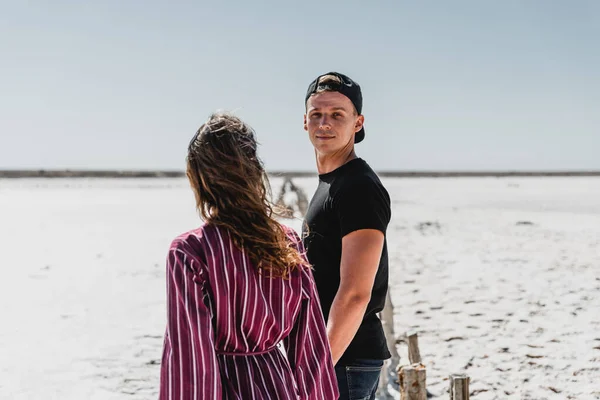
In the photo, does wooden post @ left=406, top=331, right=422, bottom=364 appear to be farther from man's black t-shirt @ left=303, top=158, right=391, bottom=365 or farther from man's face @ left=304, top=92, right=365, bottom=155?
man's face @ left=304, top=92, right=365, bottom=155

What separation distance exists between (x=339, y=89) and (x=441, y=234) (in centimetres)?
1492

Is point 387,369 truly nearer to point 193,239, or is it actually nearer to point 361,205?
point 361,205

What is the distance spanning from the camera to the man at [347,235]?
1884mm

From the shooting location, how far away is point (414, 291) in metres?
8.93

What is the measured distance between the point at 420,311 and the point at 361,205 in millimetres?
6171

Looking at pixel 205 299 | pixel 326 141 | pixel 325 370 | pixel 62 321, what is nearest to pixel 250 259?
pixel 205 299

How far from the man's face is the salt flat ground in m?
3.48

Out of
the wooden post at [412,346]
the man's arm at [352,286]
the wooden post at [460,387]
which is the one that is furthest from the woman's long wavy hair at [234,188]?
the wooden post at [412,346]

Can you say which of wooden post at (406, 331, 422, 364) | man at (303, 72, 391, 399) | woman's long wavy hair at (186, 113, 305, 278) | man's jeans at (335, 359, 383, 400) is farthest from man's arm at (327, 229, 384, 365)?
wooden post at (406, 331, 422, 364)

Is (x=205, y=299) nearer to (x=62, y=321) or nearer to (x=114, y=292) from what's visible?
(x=62, y=321)

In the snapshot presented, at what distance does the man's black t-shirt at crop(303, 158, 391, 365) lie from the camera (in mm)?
1902

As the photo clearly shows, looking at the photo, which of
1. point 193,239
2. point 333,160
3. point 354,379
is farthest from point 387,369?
point 193,239

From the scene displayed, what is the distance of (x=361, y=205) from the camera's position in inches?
74.6

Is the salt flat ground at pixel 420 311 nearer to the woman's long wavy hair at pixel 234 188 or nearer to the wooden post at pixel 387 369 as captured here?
the wooden post at pixel 387 369
